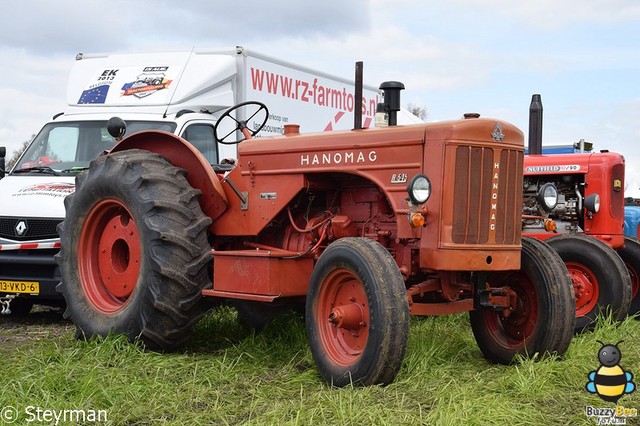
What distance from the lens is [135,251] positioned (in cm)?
586

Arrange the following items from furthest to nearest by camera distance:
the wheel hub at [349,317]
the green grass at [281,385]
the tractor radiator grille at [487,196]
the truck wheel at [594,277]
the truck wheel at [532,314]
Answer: the truck wheel at [594,277], the truck wheel at [532,314], the tractor radiator grille at [487,196], the wheel hub at [349,317], the green grass at [281,385]

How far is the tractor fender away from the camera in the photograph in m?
5.88

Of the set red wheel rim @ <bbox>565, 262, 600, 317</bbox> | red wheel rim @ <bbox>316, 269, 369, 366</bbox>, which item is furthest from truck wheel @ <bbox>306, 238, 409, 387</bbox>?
red wheel rim @ <bbox>565, 262, 600, 317</bbox>

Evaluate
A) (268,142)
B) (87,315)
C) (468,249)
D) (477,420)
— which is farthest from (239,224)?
(477,420)

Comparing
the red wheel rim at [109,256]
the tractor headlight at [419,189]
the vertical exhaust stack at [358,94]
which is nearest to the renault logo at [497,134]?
the tractor headlight at [419,189]

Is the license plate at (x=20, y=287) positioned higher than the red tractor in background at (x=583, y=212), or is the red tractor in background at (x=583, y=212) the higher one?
the red tractor in background at (x=583, y=212)

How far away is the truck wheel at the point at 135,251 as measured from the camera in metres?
5.46

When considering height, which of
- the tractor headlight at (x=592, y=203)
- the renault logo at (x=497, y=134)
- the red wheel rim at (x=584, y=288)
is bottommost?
the red wheel rim at (x=584, y=288)

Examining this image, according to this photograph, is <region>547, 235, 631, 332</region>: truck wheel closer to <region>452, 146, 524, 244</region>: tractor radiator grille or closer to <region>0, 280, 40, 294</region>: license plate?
<region>452, 146, 524, 244</region>: tractor radiator grille

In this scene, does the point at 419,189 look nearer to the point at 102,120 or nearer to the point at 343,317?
the point at 343,317

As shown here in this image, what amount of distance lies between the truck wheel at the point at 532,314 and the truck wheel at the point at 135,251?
1940 millimetres

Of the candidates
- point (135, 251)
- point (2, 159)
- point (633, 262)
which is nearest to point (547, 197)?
point (633, 262)

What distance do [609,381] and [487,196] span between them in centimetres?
126

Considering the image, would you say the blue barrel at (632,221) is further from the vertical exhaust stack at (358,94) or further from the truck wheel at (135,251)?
the truck wheel at (135,251)
